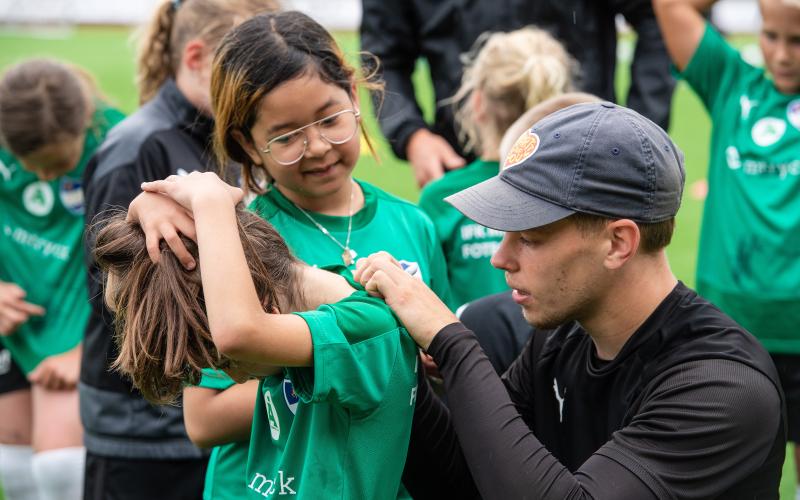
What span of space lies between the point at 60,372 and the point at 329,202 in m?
2.25

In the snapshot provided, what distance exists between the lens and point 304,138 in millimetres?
2797

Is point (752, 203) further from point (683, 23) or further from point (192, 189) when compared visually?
point (192, 189)

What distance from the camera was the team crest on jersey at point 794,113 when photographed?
14.2ft

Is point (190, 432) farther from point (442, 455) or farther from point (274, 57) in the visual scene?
point (274, 57)

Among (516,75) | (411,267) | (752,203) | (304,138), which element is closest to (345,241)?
(411,267)

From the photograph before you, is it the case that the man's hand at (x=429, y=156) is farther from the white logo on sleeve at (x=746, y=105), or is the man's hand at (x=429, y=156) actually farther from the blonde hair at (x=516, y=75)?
the white logo on sleeve at (x=746, y=105)

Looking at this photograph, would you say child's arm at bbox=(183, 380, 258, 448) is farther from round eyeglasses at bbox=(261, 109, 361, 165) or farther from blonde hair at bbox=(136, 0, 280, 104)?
blonde hair at bbox=(136, 0, 280, 104)

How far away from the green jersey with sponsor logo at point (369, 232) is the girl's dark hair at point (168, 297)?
0.41 metres

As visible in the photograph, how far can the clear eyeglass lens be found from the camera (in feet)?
9.18

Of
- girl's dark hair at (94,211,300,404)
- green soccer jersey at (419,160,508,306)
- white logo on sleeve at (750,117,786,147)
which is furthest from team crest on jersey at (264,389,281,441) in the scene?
white logo on sleeve at (750,117,786,147)

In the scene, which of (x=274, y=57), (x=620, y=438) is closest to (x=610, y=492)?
(x=620, y=438)

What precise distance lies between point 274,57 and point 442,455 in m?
1.07

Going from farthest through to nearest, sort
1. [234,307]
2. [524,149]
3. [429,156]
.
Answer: [429,156], [524,149], [234,307]

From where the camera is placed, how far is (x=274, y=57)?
9.10 ft
